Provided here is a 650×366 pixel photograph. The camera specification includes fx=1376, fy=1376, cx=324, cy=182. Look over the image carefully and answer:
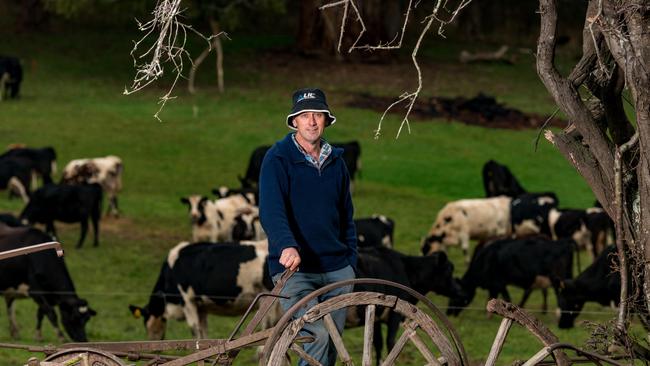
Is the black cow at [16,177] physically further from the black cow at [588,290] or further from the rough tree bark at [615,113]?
the rough tree bark at [615,113]

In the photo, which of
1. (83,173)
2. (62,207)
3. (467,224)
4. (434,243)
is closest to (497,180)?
(467,224)

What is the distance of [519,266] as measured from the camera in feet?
72.8

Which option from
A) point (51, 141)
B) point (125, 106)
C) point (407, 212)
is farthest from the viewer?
point (125, 106)

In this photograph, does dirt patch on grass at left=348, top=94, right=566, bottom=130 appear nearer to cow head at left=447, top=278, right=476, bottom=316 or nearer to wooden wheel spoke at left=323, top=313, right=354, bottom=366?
cow head at left=447, top=278, right=476, bottom=316

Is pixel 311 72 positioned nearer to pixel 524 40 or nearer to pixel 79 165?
pixel 524 40

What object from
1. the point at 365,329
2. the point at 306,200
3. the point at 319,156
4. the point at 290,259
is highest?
the point at 319,156

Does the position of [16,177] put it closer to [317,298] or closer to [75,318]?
[75,318]

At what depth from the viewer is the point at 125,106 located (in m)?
45.3

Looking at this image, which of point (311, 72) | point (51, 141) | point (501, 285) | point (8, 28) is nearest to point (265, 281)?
point (501, 285)

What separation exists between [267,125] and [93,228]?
47.2ft

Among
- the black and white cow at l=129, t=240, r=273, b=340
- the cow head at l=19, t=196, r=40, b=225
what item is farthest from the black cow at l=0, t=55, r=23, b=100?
the black and white cow at l=129, t=240, r=273, b=340

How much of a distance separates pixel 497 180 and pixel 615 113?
80.9ft

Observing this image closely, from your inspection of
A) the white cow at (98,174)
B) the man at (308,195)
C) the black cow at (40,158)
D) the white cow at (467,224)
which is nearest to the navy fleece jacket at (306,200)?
the man at (308,195)

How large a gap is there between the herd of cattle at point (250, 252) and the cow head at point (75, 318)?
0.01 metres
